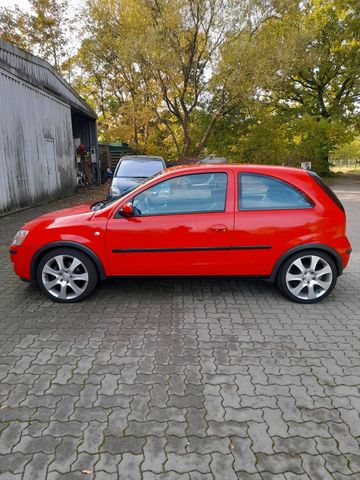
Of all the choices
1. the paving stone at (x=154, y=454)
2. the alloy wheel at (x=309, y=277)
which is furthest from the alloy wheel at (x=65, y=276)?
the alloy wheel at (x=309, y=277)

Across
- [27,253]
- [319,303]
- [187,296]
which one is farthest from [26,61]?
[319,303]

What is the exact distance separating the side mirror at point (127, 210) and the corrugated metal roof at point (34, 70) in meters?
7.57

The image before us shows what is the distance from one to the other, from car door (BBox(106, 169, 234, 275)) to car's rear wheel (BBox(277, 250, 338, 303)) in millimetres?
708

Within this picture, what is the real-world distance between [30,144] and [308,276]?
9.54 metres

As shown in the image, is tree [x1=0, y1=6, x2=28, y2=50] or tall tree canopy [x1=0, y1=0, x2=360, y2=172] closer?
tall tree canopy [x1=0, y1=0, x2=360, y2=172]

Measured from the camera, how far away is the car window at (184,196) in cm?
396

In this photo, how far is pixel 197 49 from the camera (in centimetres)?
1827

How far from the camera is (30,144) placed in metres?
10.6

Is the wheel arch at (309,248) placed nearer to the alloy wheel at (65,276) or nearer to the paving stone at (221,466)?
the alloy wheel at (65,276)

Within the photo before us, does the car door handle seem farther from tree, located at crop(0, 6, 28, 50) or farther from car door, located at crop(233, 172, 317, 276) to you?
tree, located at crop(0, 6, 28, 50)

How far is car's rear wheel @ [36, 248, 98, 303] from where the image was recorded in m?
3.97

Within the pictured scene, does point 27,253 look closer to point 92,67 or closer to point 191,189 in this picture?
point 191,189

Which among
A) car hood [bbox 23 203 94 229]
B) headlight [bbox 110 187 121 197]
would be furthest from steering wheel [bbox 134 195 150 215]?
headlight [bbox 110 187 121 197]

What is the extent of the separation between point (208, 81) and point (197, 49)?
1.67 metres
